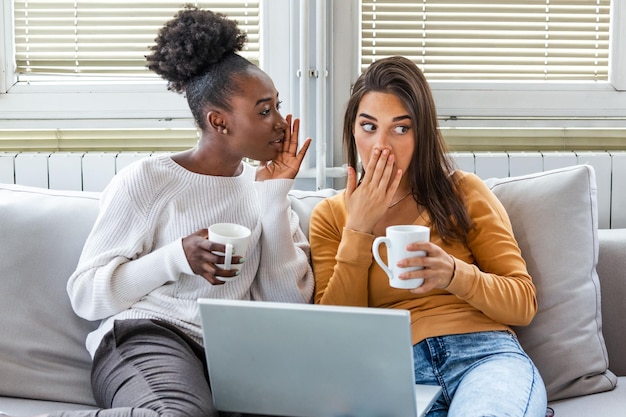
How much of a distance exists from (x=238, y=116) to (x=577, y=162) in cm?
112

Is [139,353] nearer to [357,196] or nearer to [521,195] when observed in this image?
[357,196]

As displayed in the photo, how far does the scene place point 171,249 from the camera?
1.59 m

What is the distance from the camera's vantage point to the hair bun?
1735 millimetres

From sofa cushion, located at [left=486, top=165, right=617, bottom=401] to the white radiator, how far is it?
1.51 ft

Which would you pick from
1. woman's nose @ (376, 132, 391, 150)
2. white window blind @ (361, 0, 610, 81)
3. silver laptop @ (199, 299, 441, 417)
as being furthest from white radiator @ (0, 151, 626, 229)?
silver laptop @ (199, 299, 441, 417)

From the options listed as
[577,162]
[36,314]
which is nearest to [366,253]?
[36,314]

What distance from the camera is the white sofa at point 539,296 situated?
170 centimetres

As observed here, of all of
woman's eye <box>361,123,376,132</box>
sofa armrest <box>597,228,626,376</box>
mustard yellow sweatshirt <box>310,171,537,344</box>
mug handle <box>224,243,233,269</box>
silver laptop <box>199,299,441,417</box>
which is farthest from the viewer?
sofa armrest <box>597,228,626,376</box>

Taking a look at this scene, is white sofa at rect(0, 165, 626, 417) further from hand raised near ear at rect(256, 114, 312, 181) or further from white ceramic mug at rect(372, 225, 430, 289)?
white ceramic mug at rect(372, 225, 430, 289)

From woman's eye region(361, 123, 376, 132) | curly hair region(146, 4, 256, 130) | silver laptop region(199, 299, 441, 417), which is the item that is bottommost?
silver laptop region(199, 299, 441, 417)

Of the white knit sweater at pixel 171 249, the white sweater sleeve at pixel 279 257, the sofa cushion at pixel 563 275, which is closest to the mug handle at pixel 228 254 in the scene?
the white knit sweater at pixel 171 249

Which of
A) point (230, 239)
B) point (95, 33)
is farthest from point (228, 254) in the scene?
point (95, 33)

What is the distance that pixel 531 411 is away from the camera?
1392mm

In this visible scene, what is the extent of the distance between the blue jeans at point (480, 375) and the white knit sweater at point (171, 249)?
326 mm
